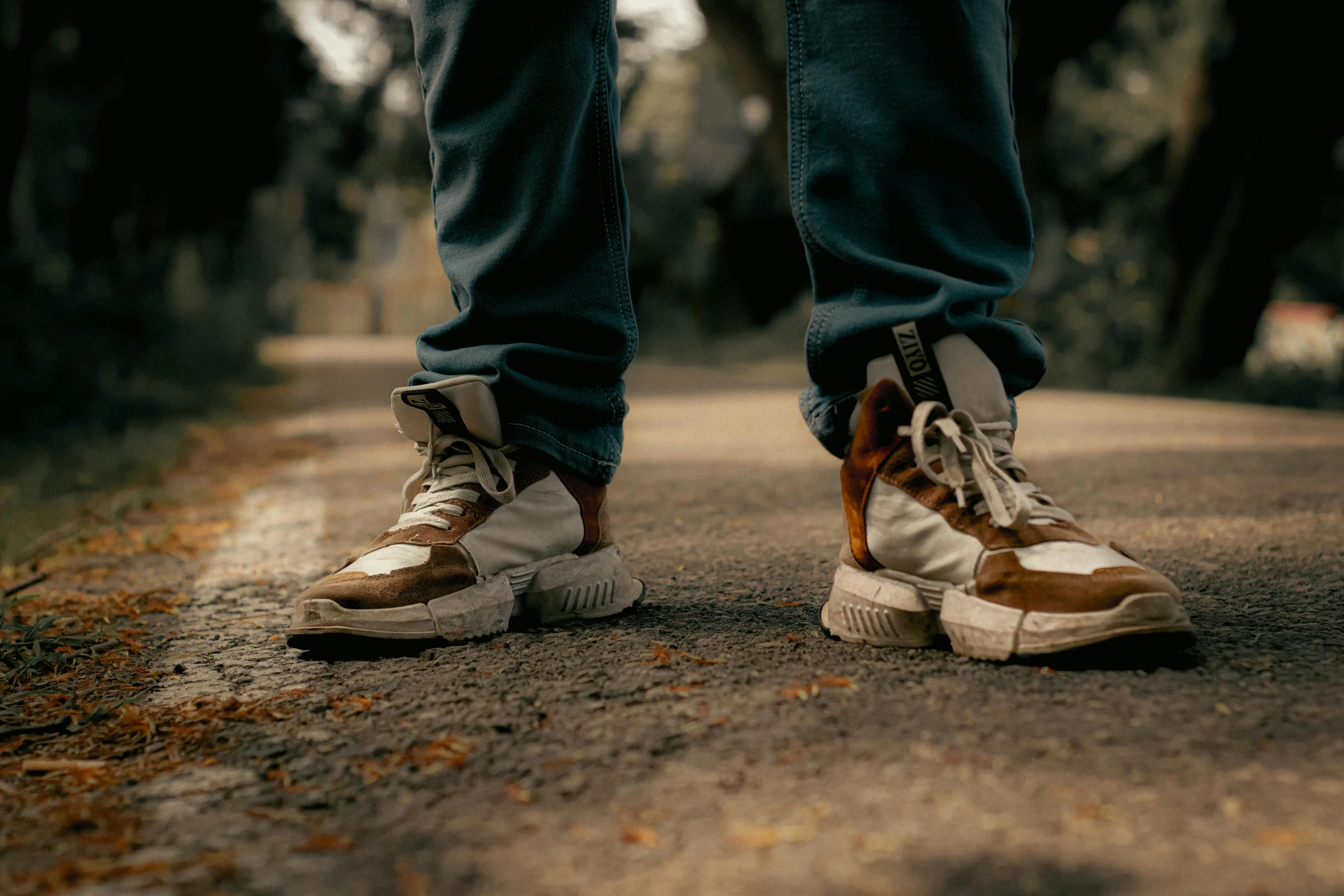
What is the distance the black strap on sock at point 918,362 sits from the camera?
137cm

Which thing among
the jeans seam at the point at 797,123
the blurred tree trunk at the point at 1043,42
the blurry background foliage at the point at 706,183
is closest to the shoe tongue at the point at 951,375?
the jeans seam at the point at 797,123

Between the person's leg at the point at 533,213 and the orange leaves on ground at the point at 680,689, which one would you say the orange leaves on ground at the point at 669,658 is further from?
the person's leg at the point at 533,213

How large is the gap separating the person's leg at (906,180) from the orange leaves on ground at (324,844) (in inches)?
34.2

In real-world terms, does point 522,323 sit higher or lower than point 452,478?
higher

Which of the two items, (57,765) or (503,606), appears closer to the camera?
(57,765)

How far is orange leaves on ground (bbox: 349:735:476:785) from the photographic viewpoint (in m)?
1.01

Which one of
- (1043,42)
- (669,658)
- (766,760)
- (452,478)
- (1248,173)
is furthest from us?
(1043,42)

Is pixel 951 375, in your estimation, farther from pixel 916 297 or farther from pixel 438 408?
pixel 438 408

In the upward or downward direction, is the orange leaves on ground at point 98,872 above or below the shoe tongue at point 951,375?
below

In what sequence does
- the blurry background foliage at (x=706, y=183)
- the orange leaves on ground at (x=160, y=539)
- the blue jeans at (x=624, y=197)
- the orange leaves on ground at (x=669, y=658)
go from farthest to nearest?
the blurry background foliage at (x=706, y=183) < the orange leaves on ground at (x=160, y=539) < the blue jeans at (x=624, y=197) < the orange leaves on ground at (x=669, y=658)

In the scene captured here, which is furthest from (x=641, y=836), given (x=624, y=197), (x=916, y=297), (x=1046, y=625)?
(x=624, y=197)

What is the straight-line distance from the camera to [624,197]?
165 cm

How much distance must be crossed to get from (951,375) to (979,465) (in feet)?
0.41

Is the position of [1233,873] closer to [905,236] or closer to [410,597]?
[905,236]
